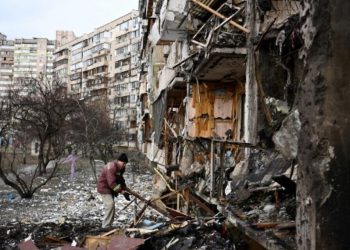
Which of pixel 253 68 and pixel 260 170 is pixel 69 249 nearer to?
pixel 260 170

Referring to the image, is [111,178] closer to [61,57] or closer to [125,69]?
[125,69]

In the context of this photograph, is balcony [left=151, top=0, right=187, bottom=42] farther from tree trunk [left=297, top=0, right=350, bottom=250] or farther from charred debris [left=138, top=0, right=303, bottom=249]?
tree trunk [left=297, top=0, right=350, bottom=250]

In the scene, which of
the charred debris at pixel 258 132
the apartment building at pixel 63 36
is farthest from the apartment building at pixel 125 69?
the charred debris at pixel 258 132

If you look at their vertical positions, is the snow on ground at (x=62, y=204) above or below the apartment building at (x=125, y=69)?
below

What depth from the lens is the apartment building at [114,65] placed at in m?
73.7

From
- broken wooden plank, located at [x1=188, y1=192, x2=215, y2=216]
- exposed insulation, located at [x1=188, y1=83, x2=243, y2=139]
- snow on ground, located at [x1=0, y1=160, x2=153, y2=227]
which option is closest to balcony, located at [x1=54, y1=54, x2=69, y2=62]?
snow on ground, located at [x1=0, y1=160, x2=153, y2=227]

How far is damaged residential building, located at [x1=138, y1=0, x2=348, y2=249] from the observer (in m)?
5.19

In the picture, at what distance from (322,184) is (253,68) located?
6298 millimetres

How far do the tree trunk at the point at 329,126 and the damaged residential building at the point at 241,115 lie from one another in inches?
8.8

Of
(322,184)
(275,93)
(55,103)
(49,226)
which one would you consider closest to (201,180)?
(275,93)

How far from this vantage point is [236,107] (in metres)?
13.9

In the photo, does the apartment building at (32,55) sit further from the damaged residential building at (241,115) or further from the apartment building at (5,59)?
the damaged residential building at (241,115)

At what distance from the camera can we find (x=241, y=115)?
1368 centimetres

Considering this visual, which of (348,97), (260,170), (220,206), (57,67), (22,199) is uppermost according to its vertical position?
(57,67)
